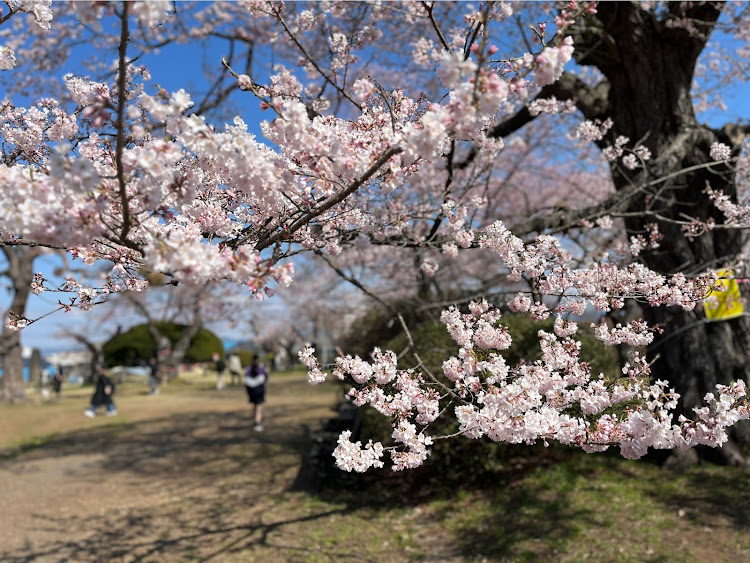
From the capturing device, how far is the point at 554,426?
2365 millimetres

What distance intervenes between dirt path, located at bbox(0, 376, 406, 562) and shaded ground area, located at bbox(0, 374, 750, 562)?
0.09ft

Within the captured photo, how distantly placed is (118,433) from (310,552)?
8.54 m

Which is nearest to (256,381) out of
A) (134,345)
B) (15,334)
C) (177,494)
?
(177,494)

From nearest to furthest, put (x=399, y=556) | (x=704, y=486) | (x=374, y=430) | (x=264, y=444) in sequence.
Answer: (x=399, y=556) < (x=704, y=486) < (x=374, y=430) < (x=264, y=444)

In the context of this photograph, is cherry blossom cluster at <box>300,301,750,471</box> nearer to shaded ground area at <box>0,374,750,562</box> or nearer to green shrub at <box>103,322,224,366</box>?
shaded ground area at <box>0,374,750,562</box>

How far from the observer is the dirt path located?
5.25m

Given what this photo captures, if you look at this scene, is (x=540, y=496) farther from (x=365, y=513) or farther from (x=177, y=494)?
(x=177, y=494)

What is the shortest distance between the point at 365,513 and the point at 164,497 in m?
2.96

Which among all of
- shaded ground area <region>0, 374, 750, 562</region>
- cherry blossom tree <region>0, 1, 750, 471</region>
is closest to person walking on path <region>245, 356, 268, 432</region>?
shaded ground area <region>0, 374, 750, 562</region>

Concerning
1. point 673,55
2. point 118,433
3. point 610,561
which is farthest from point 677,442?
point 118,433

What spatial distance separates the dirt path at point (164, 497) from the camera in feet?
17.2

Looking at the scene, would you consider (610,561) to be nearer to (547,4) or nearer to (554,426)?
(554,426)

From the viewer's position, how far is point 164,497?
693 cm

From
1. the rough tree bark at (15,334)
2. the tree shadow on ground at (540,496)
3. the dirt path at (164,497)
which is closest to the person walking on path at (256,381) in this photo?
the dirt path at (164,497)
